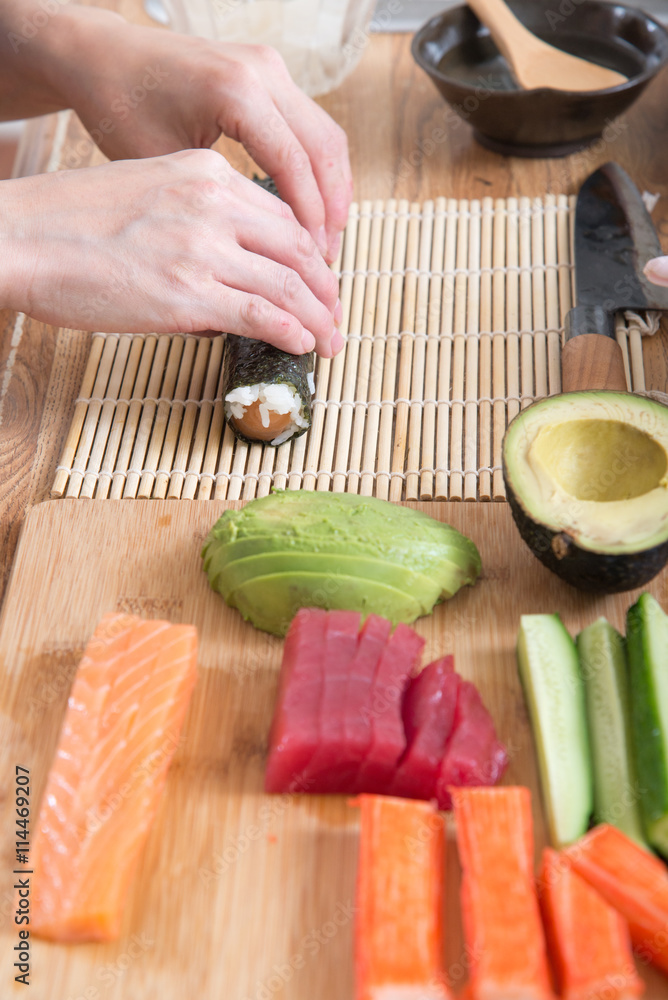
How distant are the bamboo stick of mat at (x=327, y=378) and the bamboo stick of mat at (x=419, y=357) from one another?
16 cm

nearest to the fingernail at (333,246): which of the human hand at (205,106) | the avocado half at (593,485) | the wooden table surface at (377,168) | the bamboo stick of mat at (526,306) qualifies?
the human hand at (205,106)

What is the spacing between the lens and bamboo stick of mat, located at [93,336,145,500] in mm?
1671

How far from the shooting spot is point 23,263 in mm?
1530

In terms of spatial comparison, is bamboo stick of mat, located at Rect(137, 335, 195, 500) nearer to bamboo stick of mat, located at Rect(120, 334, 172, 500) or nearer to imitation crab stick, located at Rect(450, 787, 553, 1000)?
bamboo stick of mat, located at Rect(120, 334, 172, 500)

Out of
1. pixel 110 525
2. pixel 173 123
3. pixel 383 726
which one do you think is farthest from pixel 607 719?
pixel 173 123

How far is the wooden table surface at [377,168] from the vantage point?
5.85 feet

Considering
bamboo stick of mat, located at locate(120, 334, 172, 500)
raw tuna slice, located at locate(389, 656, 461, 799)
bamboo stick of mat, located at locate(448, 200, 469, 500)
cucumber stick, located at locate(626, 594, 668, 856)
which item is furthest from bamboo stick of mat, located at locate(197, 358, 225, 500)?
cucumber stick, located at locate(626, 594, 668, 856)

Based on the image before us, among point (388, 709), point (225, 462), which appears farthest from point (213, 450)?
point (388, 709)

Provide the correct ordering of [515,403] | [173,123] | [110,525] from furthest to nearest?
[173,123] < [515,403] < [110,525]

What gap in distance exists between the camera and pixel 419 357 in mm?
1877

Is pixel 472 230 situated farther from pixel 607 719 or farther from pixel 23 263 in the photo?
pixel 607 719

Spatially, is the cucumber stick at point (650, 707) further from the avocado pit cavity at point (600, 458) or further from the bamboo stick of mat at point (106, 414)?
the bamboo stick of mat at point (106, 414)

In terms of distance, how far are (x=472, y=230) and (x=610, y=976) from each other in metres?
1.71

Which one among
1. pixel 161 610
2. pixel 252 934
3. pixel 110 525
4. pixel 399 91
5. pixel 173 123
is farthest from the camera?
pixel 399 91
